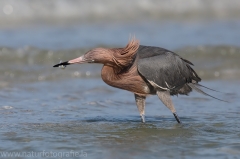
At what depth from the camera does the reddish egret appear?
702 cm

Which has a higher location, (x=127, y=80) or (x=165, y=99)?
(x=127, y=80)

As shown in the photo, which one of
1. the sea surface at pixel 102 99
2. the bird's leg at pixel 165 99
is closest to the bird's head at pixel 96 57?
the sea surface at pixel 102 99

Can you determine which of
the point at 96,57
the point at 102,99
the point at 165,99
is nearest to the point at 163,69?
the point at 165,99

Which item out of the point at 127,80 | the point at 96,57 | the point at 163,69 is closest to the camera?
the point at 96,57

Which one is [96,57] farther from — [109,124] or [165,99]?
[165,99]

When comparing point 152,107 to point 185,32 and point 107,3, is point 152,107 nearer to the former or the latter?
point 185,32

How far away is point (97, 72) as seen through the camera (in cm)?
1173

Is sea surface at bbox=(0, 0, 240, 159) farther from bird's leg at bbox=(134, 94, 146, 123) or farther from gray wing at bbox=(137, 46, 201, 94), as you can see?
gray wing at bbox=(137, 46, 201, 94)

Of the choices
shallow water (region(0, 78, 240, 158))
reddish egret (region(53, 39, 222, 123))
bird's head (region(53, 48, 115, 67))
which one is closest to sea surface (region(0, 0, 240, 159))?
shallow water (region(0, 78, 240, 158))

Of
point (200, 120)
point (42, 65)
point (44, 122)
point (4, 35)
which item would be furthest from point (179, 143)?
point (4, 35)

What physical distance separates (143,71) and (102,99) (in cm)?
214

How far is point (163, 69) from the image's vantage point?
774cm

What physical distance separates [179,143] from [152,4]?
13.2m

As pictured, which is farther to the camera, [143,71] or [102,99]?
[102,99]
